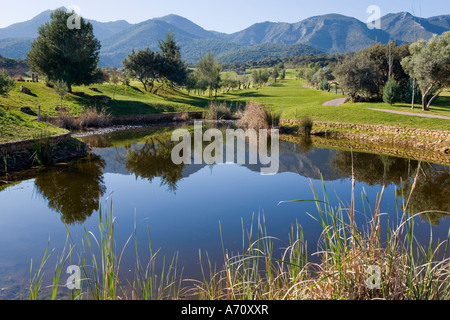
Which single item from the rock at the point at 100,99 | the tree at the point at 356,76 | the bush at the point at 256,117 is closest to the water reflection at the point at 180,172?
the bush at the point at 256,117

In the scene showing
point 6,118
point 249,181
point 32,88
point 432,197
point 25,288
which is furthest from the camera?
point 32,88

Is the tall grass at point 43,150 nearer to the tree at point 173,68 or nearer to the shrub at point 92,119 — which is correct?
the shrub at point 92,119

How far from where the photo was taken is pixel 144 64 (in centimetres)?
4312

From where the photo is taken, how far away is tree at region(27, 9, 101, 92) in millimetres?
29009

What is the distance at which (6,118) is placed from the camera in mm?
14367

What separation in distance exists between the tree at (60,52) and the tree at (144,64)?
1241cm

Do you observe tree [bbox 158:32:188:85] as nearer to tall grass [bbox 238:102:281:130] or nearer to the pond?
tall grass [bbox 238:102:281:130]

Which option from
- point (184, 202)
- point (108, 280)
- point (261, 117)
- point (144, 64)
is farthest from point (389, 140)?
point (144, 64)

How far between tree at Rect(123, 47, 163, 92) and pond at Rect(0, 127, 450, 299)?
30.7 metres

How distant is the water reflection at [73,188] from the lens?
25.7 feet

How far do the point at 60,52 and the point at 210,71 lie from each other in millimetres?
23017

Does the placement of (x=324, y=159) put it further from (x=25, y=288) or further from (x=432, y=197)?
(x=25, y=288)
